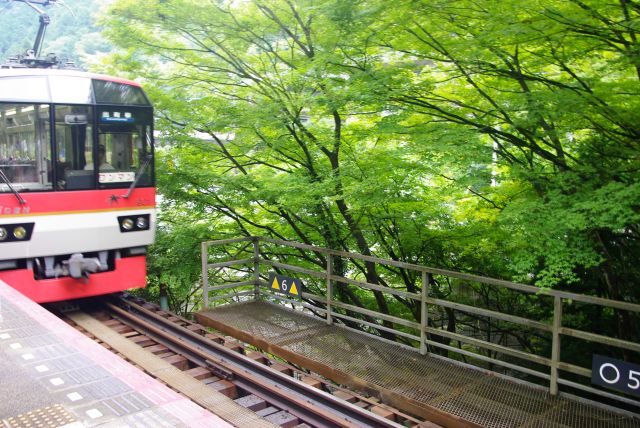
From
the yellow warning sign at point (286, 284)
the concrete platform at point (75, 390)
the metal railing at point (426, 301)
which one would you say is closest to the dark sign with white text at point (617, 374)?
the metal railing at point (426, 301)

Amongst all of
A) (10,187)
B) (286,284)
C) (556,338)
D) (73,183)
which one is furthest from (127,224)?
(556,338)

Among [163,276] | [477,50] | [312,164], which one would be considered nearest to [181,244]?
[163,276]

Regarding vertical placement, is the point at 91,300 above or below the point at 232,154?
below

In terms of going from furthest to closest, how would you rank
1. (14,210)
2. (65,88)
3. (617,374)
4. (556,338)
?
(65,88), (14,210), (556,338), (617,374)

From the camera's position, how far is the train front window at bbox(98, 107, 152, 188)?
7633 millimetres

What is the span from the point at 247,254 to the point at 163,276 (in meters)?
2.16

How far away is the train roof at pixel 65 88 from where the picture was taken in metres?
6.84

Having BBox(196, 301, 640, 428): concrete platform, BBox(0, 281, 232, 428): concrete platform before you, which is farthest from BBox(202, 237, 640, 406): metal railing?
BBox(0, 281, 232, 428): concrete platform

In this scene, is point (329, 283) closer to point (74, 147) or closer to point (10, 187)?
point (74, 147)

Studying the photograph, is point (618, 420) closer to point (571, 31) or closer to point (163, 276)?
point (571, 31)

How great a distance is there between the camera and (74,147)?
735cm

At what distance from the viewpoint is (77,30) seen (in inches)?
1159

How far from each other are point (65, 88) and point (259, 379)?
4.70m

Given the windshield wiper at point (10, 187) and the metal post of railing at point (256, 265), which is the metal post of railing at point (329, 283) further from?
the windshield wiper at point (10, 187)
